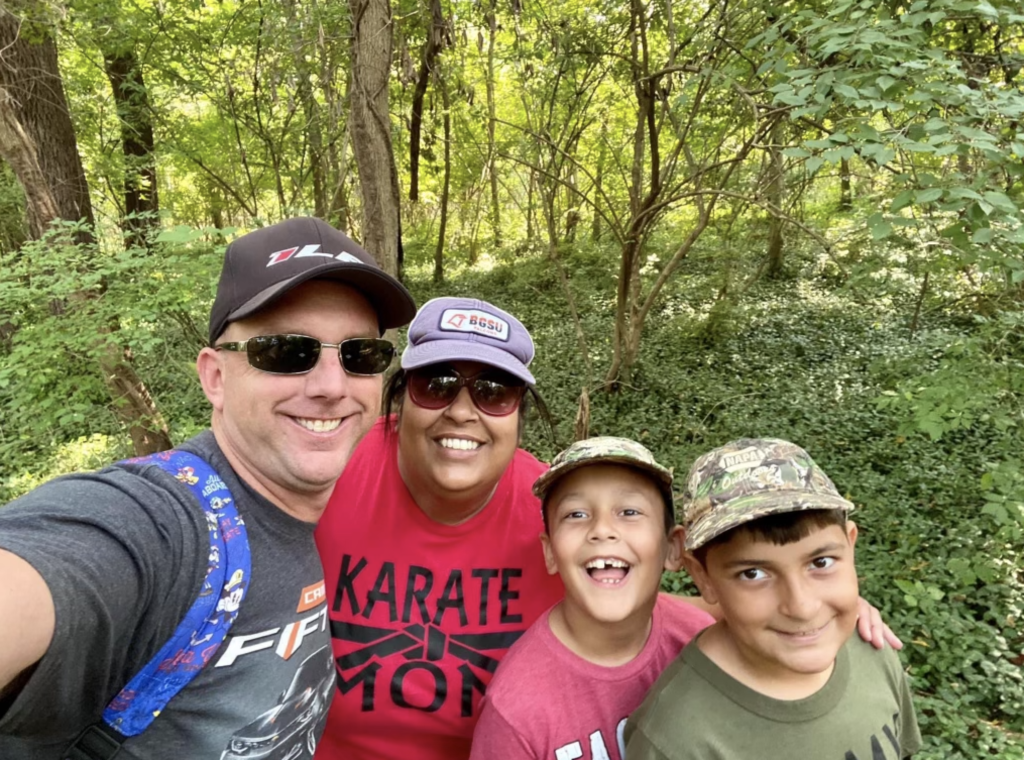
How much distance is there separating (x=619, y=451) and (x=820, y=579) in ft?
1.79

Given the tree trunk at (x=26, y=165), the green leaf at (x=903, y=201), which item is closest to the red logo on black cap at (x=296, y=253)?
the green leaf at (x=903, y=201)

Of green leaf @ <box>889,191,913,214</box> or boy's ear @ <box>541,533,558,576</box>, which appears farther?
green leaf @ <box>889,191,913,214</box>

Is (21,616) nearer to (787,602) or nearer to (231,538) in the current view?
(231,538)

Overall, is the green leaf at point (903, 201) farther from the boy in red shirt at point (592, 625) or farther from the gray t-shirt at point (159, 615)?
the gray t-shirt at point (159, 615)

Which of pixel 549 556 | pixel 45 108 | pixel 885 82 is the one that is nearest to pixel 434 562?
pixel 549 556

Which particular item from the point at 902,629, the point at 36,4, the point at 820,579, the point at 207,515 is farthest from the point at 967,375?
the point at 36,4

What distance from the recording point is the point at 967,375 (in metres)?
3.52

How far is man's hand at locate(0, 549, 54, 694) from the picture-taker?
797mm

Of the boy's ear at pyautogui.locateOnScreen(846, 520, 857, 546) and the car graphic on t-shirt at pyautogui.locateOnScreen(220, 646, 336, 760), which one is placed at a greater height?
the boy's ear at pyautogui.locateOnScreen(846, 520, 857, 546)

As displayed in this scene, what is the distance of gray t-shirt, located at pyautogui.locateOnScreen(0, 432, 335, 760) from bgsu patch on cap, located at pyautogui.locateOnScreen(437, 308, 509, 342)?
0.72 meters

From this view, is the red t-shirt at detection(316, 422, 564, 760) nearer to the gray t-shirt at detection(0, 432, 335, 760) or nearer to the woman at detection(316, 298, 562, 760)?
the woman at detection(316, 298, 562, 760)

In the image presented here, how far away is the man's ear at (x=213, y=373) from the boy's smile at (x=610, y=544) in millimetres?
915

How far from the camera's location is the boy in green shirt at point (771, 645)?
1278mm

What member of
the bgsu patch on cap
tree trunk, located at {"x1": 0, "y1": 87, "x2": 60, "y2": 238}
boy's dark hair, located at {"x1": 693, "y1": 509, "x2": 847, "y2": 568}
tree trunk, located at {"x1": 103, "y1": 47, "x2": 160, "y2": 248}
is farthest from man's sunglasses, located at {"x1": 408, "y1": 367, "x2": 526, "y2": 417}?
tree trunk, located at {"x1": 103, "y1": 47, "x2": 160, "y2": 248}
